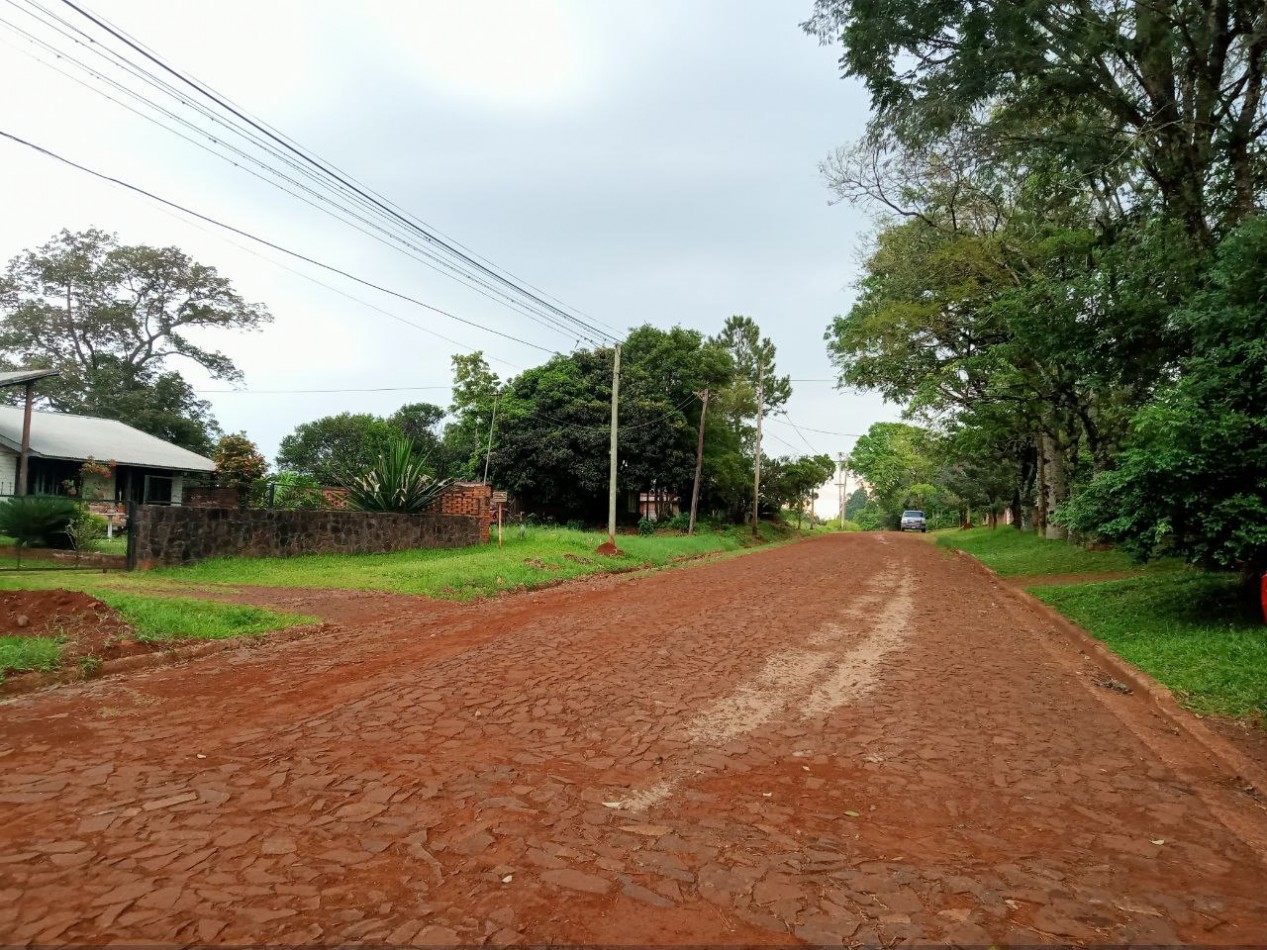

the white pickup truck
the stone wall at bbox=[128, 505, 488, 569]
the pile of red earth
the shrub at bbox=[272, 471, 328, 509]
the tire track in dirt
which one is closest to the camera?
the tire track in dirt

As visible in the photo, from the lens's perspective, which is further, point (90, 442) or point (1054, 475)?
point (90, 442)

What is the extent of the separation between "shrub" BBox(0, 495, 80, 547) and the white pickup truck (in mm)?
56283

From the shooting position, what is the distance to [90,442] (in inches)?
960

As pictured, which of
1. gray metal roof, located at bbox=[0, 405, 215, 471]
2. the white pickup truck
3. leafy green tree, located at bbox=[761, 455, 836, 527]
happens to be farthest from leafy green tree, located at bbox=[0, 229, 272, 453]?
the white pickup truck

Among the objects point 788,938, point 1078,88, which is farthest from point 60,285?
point 788,938

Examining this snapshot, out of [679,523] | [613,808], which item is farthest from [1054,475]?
[613,808]

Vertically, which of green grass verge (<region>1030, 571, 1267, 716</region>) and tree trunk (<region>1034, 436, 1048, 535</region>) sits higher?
tree trunk (<region>1034, 436, 1048, 535</region>)

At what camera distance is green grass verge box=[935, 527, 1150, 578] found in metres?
16.3

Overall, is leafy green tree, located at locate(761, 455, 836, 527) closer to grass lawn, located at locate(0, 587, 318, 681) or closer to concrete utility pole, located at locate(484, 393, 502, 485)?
concrete utility pole, located at locate(484, 393, 502, 485)

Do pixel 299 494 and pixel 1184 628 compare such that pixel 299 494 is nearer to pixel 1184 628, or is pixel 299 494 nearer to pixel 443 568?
pixel 443 568

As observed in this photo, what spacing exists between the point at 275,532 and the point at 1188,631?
50.5ft

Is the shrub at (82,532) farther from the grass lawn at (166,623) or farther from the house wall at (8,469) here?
the house wall at (8,469)

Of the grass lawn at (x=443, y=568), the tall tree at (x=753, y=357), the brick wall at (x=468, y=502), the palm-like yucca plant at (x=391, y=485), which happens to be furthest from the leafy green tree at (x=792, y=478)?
the palm-like yucca plant at (x=391, y=485)

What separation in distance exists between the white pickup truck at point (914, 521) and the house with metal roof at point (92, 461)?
5002 cm
